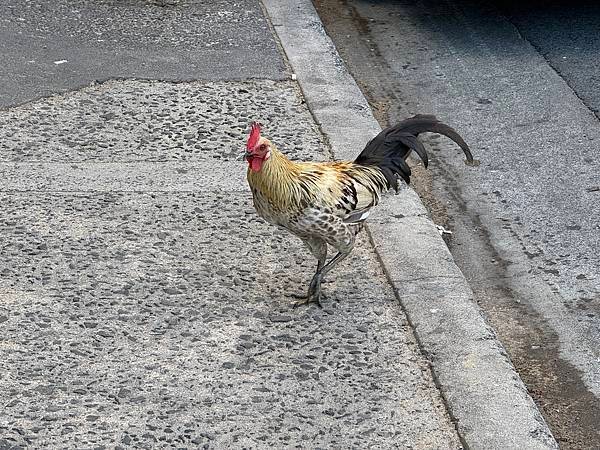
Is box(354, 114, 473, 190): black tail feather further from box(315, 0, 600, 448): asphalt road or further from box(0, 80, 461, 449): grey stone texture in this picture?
box(315, 0, 600, 448): asphalt road

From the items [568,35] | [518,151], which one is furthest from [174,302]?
[568,35]

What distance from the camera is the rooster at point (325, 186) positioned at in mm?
4945

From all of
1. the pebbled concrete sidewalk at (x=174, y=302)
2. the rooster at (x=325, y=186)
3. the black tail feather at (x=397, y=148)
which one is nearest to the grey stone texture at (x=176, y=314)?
the pebbled concrete sidewalk at (x=174, y=302)

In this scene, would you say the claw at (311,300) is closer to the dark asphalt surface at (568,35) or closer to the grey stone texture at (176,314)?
the grey stone texture at (176,314)

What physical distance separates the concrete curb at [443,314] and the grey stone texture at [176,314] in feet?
0.27

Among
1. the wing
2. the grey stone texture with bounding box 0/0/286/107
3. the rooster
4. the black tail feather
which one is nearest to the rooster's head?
the rooster

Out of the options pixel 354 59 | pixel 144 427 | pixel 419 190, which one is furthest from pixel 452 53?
pixel 144 427

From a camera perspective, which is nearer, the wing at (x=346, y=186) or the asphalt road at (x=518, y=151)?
the wing at (x=346, y=186)

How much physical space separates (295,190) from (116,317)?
0.97 m

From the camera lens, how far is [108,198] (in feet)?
20.4

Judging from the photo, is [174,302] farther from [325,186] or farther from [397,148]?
[397,148]

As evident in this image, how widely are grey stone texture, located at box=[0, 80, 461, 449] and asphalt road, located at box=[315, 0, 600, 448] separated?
0.67 metres

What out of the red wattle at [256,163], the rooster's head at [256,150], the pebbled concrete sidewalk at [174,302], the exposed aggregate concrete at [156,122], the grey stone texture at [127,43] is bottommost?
the grey stone texture at [127,43]

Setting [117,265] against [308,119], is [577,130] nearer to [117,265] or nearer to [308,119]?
[308,119]
